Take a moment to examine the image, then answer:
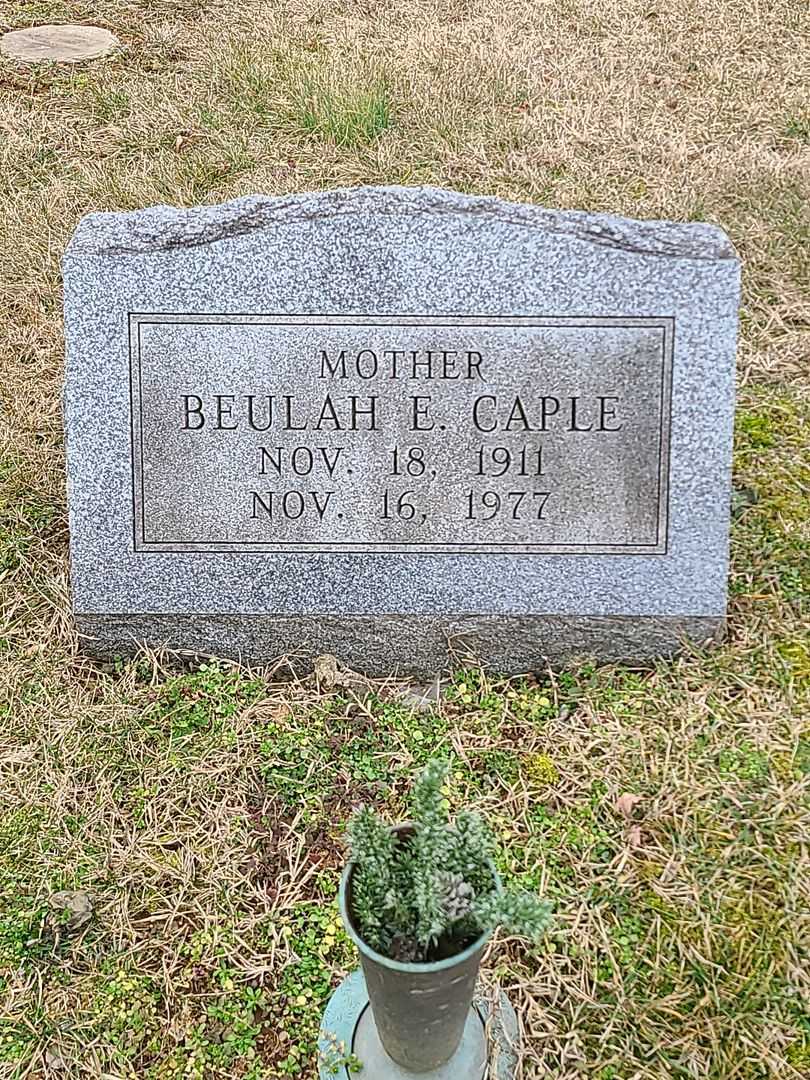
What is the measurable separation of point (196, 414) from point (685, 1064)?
1965 millimetres

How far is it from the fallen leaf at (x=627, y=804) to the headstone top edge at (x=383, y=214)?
1.41 m

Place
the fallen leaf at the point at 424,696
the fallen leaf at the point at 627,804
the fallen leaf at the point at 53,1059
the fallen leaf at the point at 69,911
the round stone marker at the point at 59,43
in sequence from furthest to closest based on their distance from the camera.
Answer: the round stone marker at the point at 59,43
the fallen leaf at the point at 424,696
the fallen leaf at the point at 627,804
the fallen leaf at the point at 69,911
the fallen leaf at the point at 53,1059

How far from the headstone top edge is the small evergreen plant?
1.60m

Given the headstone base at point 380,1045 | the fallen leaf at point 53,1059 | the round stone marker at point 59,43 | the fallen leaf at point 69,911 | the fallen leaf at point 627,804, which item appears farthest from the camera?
the round stone marker at point 59,43

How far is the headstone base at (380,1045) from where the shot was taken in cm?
199

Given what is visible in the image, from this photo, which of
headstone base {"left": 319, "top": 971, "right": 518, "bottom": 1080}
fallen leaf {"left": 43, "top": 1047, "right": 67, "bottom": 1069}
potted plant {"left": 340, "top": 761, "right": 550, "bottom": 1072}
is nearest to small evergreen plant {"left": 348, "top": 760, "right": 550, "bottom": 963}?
potted plant {"left": 340, "top": 761, "right": 550, "bottom": 1072}

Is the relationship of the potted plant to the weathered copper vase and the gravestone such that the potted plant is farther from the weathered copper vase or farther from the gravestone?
the gravestone

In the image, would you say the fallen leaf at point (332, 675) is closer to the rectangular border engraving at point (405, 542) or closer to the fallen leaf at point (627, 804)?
the rectangular border engraving at point (405, 542)

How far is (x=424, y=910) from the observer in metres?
1.74

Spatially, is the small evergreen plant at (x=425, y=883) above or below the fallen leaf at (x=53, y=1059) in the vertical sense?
above

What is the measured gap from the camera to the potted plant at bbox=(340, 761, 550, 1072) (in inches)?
68.2

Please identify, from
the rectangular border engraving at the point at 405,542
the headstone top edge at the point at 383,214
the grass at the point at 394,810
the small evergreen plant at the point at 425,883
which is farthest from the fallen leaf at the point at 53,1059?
the headstone top edge at the point at 383,214

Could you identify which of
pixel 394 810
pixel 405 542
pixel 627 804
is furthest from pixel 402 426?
pixel 627 804

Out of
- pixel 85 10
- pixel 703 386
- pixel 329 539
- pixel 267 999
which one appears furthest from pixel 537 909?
pixel 85 10
